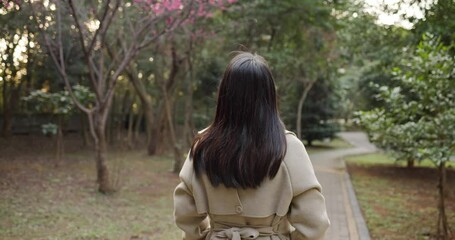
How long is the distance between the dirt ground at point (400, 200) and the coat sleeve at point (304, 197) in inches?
195

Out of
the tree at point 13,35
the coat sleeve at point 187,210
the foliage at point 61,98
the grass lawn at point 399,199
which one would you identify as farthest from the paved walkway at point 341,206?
the foliage at point 61,98

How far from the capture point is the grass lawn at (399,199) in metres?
6.85

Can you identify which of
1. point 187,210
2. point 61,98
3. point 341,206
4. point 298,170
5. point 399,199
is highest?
point 298,170

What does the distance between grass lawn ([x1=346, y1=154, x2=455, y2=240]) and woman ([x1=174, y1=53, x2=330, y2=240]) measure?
494 cm

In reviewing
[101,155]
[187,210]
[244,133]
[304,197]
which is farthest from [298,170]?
[101,155]

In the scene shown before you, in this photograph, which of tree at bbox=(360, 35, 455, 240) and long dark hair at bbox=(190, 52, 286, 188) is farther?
tree at bbox=(360, 35, 455, 240)

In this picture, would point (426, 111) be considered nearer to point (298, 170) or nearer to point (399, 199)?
point (399, 199)

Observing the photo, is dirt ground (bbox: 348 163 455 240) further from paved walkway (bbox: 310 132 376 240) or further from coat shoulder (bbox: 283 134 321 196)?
coat shoulder (bbox: 283 134 321 196)

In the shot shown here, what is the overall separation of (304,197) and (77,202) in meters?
6.55

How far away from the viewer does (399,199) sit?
967 centimetres

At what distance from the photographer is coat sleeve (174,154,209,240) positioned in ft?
6.31

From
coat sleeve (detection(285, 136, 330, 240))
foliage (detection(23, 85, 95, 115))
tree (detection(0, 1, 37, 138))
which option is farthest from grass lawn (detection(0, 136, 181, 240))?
coat sleeve (detection(285, 136, 330, 240))

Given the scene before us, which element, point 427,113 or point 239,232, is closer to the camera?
point 239,232

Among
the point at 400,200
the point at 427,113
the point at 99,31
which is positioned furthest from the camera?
the point at 400,200
